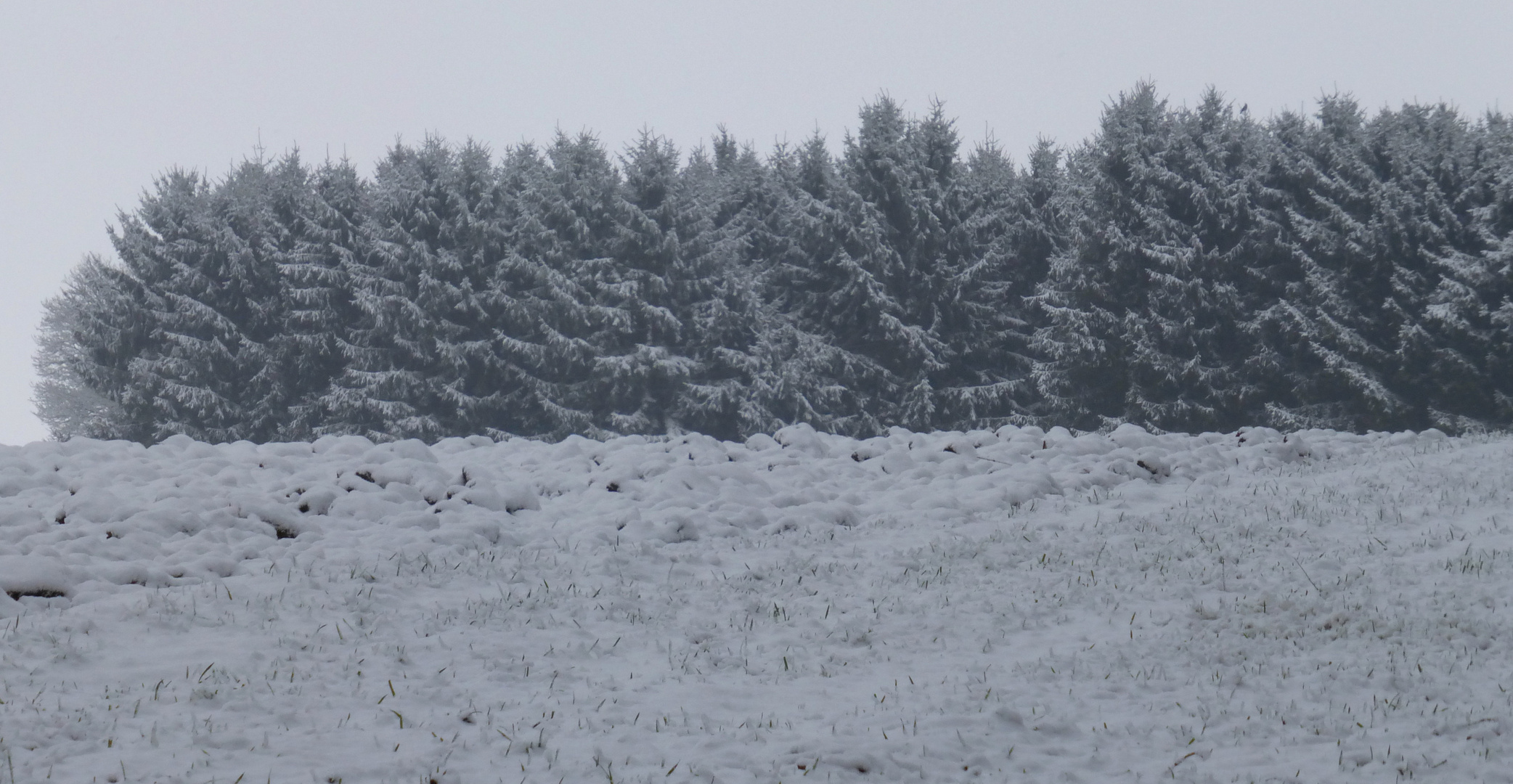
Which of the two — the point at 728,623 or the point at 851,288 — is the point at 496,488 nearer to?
the point at 728,623

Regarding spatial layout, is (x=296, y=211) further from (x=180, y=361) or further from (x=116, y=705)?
(x=116, y=705)

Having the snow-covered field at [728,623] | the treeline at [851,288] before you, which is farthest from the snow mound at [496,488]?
the treeline at [851,288]

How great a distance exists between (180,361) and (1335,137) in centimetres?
3417

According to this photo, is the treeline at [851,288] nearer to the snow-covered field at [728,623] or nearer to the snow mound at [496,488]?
the snow mound at [496,488]

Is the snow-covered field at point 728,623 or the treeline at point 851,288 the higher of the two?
the treeline at point 851,288

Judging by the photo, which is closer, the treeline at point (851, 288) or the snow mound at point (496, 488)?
the snow mound at point (496, 488)

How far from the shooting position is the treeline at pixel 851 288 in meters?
28.2

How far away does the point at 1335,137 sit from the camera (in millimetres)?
30641

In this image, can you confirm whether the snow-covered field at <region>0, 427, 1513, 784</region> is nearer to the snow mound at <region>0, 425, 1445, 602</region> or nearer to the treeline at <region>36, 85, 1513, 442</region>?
the snow mound at <region>0, 425, 1445, 602</region>

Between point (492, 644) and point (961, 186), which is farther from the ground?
point (961, 186)

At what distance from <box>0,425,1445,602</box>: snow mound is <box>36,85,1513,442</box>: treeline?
1415 centimetres

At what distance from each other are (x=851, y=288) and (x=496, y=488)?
21.8 m

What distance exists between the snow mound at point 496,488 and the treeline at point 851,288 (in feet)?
46.4

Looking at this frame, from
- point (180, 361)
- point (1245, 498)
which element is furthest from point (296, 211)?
point (1245, 498)
